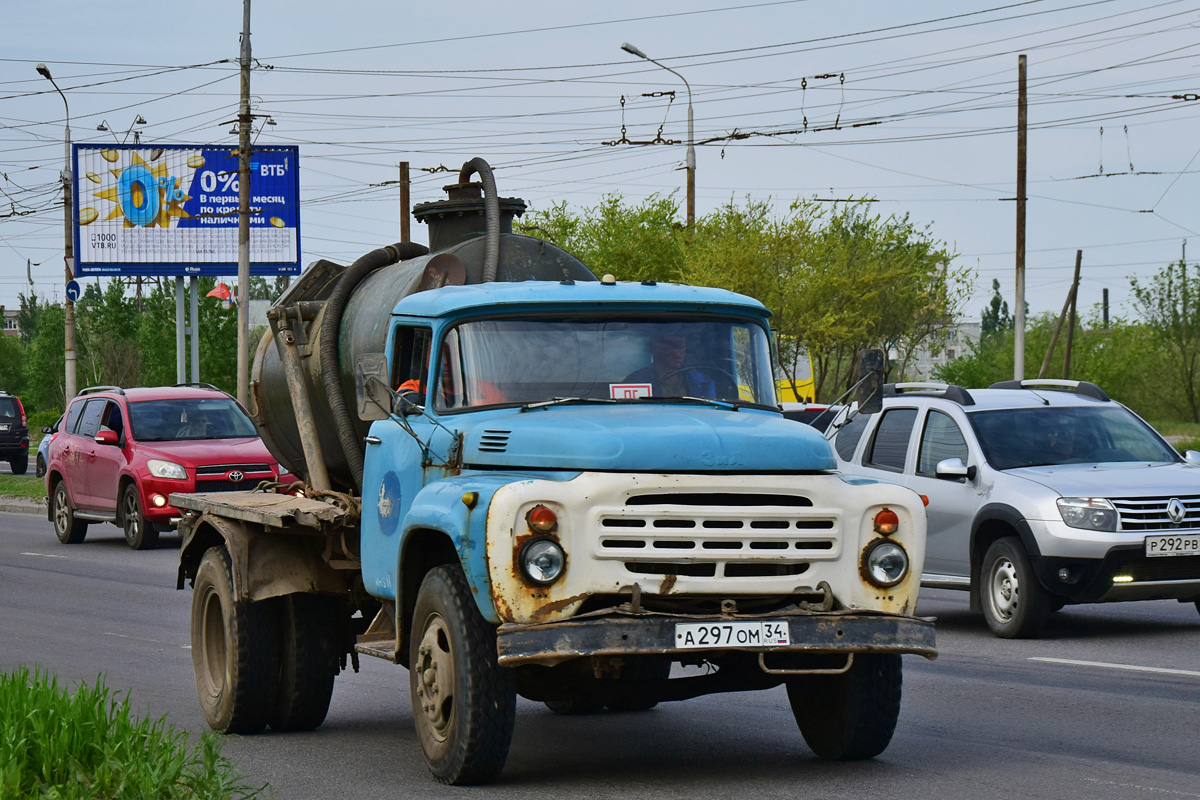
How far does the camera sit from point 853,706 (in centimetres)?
730

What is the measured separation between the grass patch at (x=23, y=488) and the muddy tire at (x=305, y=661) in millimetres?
23548

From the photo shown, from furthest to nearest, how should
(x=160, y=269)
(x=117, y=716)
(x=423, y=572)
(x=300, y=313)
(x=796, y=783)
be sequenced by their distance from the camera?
1. (x=160, y=269)
2. (x=300, y=313)
3. (x=423, y=572)
4. (x=796, y=783)
5. (x=117, y=716)

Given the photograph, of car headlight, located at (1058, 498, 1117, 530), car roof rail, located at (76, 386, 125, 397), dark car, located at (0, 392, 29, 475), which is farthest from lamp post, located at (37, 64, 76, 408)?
car headlight, located at (1058, 498, 1117, 530)

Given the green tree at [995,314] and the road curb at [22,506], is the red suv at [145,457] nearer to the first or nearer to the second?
the road curb at [22,506]

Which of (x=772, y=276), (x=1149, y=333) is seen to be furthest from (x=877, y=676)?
(x=1149, y=333)

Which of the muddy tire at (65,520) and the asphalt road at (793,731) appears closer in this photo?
the asphalt road at (793,731)

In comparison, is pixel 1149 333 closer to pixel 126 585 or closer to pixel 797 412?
pixel 126 585

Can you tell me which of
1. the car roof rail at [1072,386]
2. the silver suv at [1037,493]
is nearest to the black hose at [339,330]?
the silver suv at [1037,493]

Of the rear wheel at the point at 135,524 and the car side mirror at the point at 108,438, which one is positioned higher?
the car side mirror at the point at 108,438

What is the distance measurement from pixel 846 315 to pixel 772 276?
2.27 m

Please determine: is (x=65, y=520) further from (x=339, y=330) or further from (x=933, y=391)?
(x=339, y=330)

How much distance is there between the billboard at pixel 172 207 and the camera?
53.8m

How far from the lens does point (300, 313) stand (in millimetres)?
9719

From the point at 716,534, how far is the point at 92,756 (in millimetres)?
2403
